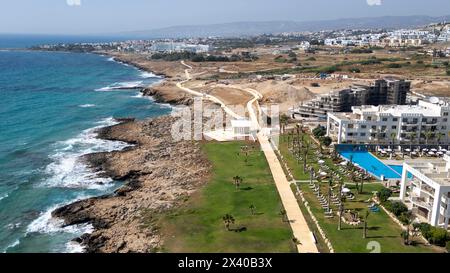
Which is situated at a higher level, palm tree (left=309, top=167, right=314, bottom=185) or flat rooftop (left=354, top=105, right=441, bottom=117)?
flat rooftop (left=354, top=105, right=441, bottom=117)

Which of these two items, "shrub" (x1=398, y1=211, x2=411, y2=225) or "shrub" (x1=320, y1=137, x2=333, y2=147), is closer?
"shrub" (x1=398, y1=211, x2=411, y2=225)

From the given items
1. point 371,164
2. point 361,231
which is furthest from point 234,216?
point 371,164

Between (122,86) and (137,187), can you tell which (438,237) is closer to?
(137,187)

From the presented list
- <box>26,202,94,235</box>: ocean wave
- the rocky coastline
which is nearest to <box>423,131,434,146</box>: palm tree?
the rocky coastline

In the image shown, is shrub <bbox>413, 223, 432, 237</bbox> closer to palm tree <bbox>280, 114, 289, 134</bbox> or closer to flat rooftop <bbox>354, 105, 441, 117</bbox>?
flat rooftop <bbox>354, 105, 441, 117</bbox>

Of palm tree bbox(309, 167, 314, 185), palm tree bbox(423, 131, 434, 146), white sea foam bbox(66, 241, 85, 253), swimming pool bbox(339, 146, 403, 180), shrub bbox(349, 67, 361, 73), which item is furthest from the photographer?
shrub bbox(349, 67, 361, 73)
